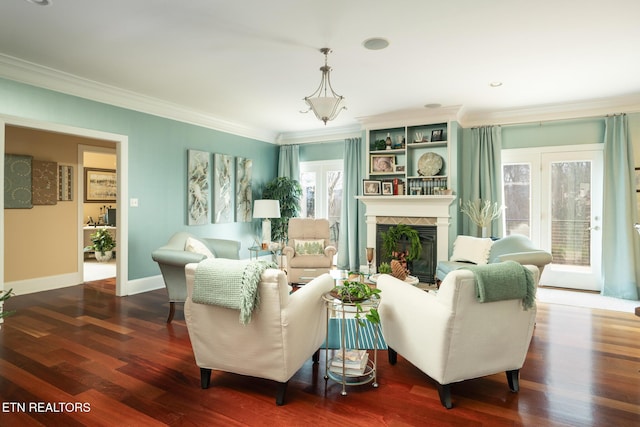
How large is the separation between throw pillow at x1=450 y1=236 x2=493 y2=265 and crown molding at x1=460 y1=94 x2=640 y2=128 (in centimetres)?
202

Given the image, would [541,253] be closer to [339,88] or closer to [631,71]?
[631,71]

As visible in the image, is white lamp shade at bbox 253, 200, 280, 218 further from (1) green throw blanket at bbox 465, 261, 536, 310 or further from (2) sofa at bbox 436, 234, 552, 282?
(1) green throw blanket at bbox 465, 261, 536, 310

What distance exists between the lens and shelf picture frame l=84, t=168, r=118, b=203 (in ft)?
26.7

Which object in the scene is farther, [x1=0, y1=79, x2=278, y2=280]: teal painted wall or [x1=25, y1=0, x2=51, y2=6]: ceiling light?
[x1=0, y1=79, x2=278, y2=280]: teal painted wall

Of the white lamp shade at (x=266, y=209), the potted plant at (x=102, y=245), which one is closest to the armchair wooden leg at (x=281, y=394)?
the white lamp shade at (x=266, y=209)

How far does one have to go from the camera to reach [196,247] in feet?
12.7

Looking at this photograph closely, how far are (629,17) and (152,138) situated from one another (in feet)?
16.8

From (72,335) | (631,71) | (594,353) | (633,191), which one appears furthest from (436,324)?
(633,191)

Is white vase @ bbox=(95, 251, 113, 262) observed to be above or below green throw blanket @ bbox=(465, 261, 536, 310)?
below

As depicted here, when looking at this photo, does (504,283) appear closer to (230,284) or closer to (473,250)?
(230,284)

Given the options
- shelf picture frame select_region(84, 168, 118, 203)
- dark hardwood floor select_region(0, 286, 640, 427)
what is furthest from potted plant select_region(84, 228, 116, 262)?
dark hardwood floor select_region(0, 286, 640, 427)

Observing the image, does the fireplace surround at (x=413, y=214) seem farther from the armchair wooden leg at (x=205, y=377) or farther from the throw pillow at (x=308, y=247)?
the armchair wooden leg at (x=205, y=377)

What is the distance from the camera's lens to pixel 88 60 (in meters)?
3.62

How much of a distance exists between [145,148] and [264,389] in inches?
149
